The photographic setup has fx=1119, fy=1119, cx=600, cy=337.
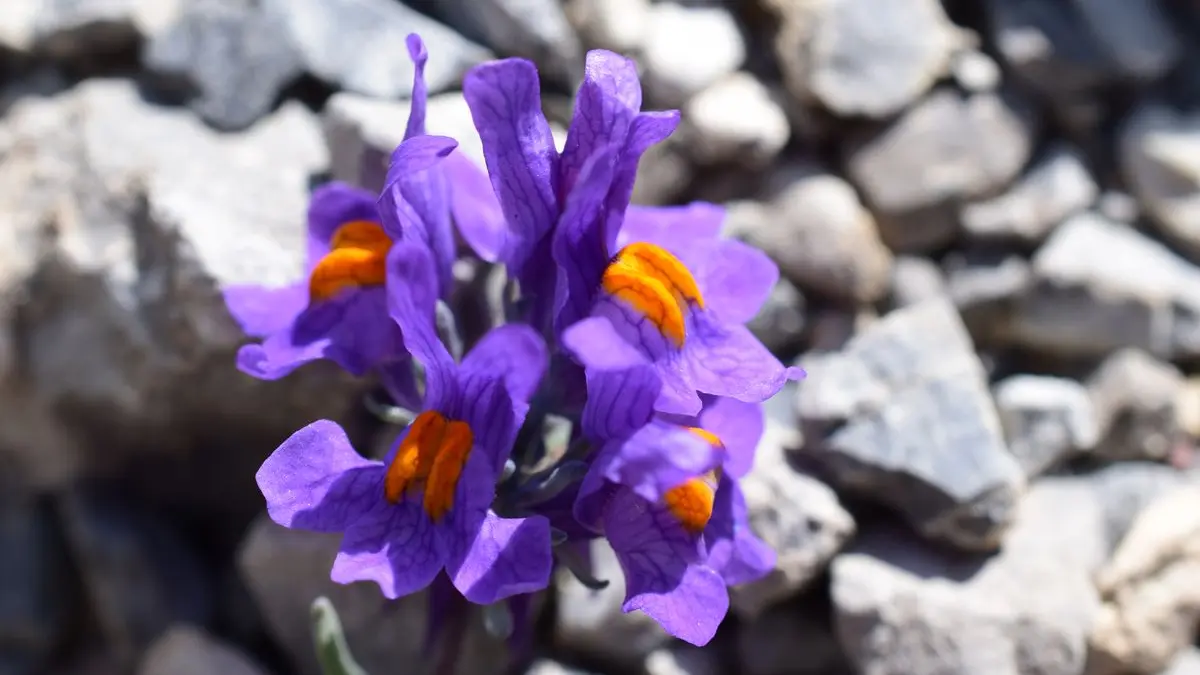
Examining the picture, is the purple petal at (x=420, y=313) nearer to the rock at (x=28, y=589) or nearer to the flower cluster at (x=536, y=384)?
the flower cluster at (x=536, y=384)

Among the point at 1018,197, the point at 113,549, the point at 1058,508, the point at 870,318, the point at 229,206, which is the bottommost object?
the point at 113,549

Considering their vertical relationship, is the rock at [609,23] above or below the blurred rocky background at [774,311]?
above

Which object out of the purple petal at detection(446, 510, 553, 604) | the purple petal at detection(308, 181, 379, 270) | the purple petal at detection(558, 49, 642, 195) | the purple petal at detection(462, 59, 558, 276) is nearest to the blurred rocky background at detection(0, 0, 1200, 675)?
the purple petal at detection(308, 181, 379, 270)

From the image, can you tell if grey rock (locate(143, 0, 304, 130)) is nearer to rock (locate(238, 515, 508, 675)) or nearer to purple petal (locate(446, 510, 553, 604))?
rock (locate(238, 515, 508, 675))

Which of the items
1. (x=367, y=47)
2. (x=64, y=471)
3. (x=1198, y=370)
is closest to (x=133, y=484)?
(x=64, y=471)

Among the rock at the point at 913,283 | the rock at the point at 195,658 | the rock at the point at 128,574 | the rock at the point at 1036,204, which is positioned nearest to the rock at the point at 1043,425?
→ the rock at the point at 913,283

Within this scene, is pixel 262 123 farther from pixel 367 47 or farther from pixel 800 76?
pixel 800 76

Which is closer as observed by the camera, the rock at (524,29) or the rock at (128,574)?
the rock at (524,29)
